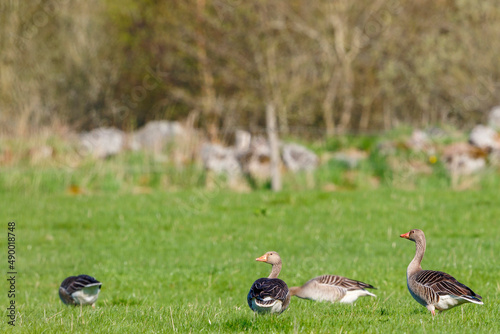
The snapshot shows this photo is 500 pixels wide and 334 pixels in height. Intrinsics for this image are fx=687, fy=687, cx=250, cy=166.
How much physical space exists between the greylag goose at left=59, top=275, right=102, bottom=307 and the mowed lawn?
0.25 m

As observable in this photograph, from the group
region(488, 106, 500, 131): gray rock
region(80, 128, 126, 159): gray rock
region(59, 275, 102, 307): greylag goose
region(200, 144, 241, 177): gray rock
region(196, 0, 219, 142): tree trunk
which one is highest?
region(196, 0, 219, 142): tree trunk

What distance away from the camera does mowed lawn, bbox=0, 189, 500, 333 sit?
24.1ft

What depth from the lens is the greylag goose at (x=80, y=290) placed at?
904cm

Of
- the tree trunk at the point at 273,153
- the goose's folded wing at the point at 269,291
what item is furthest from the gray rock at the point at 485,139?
the goose's folded wing at the point at 269,291

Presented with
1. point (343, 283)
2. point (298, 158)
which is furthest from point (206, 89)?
point (343, 283)

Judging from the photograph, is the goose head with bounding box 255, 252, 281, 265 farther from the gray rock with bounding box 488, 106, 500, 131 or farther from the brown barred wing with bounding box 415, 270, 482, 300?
the gray rock with bounding box 488, 106, 500, 131

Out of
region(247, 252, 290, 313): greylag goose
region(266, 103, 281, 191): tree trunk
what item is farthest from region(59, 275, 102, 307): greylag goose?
region(266, 103, 281, 191): tree trunk

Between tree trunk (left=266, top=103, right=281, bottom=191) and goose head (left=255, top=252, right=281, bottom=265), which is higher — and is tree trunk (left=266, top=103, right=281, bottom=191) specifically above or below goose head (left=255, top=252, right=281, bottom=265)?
above

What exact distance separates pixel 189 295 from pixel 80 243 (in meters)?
4.18

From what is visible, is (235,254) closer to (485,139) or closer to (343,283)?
(343,283)

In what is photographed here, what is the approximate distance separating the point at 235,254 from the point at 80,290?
4430mm

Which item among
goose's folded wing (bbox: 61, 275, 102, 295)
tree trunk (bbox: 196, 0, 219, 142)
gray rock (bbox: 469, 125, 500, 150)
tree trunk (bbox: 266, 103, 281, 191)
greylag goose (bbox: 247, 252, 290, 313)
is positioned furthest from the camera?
tree trunk (bbox: 196, 0, 219, 142)

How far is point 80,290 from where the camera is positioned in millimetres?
9094

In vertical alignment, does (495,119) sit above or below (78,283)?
above
